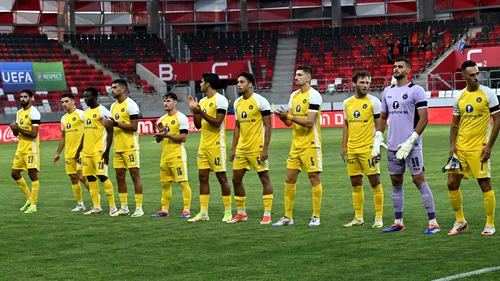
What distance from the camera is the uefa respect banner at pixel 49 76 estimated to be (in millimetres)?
48938

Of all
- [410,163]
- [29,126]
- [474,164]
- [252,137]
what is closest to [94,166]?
[29,126]

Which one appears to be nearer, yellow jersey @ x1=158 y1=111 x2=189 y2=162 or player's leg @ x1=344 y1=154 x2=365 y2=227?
player's leg @ x1=344 y1=154 x2=365 y2=227

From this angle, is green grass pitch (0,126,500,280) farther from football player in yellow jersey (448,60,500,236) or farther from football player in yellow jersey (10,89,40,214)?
football player in yellow jersey (448,60,500,236)

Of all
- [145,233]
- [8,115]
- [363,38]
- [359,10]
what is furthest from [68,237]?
[359,10]

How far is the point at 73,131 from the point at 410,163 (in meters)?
6.84

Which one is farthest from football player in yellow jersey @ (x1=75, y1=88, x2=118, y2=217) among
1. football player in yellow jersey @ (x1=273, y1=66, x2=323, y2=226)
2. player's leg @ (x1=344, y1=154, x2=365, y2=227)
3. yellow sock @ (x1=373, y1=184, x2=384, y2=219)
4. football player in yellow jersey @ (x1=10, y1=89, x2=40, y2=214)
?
yellow sock @ (x1=373, y1=184, x2=384, y2=219)

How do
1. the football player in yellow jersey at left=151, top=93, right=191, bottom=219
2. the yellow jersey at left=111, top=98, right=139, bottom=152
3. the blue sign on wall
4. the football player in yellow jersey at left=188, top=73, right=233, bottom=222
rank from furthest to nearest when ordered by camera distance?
1. the blue sign on wall
2. the yellow jersey at left=111, top=98, right=139, bottom=152
3. the football player in yellow jersey at left=151, top=93, right=191, bottom=219
4. the football player in yellow jersey at left=188, top=73, right=233, bottom=222

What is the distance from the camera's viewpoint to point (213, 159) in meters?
13.6

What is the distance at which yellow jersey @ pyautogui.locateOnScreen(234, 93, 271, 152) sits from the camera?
13.1 m

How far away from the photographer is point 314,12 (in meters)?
64.1

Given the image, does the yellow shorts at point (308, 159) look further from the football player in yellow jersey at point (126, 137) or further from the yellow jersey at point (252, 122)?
the football player in yellow jersey at point (126, 137)

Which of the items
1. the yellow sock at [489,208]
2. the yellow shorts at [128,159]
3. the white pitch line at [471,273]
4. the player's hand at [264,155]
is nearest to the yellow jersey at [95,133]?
the yellow shorts at [128,159]

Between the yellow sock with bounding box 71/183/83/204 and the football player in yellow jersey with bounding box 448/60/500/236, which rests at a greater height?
the football player in yellow jersey with bounding box 448/60/500/236

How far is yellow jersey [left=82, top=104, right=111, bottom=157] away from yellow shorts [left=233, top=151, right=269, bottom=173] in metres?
2.78
